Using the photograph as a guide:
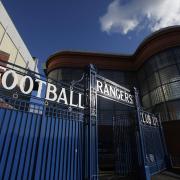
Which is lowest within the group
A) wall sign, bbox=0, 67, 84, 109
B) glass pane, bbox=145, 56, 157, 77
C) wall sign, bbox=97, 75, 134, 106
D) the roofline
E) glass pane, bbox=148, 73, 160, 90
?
wall sign, bbox=0, 67, 84, 109

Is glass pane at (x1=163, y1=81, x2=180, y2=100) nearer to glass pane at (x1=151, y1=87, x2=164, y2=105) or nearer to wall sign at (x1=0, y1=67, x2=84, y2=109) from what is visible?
glass pane at (x1=151, y1=87, x2=164, y2=105)

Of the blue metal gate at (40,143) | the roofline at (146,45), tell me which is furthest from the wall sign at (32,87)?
the roofline at (146,45)

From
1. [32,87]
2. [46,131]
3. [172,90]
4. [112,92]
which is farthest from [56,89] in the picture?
[172,90]

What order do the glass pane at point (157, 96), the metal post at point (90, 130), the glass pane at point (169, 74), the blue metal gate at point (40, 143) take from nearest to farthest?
the blue metal gate at point (40, 143), the metal post at point (90, 130), the glass pane at point (169, 74), the glass pane at point (157, 96)

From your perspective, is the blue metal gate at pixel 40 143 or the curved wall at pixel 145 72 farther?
the curved wall at pixel 145 72

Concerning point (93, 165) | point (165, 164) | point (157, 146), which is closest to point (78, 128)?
point (93, 165)

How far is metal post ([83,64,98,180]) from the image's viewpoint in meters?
4.87

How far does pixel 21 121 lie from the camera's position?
13.3 ft

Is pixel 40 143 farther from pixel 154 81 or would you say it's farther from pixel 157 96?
pixel 154 81

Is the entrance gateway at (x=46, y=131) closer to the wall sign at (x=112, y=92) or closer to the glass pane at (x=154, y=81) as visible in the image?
the wall sign at (x=112, y=92)

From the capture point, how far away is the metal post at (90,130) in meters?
4.87

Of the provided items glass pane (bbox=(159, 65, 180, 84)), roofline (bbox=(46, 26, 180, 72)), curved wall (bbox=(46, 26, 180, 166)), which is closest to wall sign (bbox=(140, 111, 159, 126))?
curved wall (bbox=(46, 26, 180, 166))

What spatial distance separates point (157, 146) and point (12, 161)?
9085 millimetres

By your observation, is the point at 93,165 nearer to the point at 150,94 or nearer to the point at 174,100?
the point at 174,100
